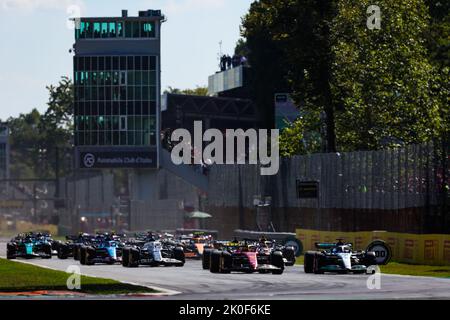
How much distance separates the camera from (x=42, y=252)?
52062 millimetres

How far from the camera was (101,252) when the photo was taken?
145 feet

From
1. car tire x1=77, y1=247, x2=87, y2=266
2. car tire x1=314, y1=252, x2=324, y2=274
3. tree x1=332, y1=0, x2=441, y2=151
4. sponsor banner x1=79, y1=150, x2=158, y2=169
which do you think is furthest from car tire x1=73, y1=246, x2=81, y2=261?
sponsor banner x1=79, y1=150, x2=158, y2=169

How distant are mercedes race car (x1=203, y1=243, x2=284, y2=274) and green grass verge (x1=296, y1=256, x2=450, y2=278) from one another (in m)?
3.58

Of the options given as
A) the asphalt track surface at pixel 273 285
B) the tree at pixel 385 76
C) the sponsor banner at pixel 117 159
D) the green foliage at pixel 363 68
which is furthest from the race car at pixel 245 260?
the sponsor banner at pixel 117 159

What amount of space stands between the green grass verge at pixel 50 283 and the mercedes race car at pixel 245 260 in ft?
14.5

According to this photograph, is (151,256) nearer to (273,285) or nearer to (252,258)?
(252,258)

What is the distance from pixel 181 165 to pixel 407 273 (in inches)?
2604

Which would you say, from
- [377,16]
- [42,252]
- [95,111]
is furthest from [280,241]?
[95,111]

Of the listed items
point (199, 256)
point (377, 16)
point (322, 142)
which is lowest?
point (199, 256)

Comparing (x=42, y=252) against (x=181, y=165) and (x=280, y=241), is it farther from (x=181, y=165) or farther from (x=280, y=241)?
(x=181, y=165)

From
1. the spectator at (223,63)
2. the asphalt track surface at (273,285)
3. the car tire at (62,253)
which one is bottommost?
the car tire at (62,253)

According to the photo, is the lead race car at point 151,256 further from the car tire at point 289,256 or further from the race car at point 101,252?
the car tire at point 289,256

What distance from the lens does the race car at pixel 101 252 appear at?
44.0 meters

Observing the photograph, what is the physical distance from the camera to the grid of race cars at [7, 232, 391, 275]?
3619cm
